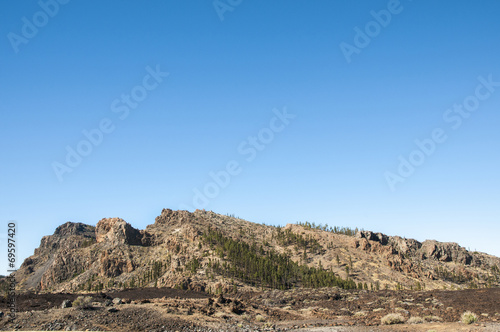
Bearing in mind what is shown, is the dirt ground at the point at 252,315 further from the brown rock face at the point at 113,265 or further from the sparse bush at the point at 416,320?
the brown rock face at the point at 113,265

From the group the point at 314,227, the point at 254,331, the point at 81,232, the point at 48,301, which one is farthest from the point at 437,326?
the point at 81,232

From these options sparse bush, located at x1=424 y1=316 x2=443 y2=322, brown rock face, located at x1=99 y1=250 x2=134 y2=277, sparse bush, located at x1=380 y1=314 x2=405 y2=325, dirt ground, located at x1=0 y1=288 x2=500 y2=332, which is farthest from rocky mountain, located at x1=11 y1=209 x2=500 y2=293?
sparse bush, located at x1=424 y1=316 x2=443 y2=322

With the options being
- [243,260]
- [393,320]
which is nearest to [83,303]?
[393,320]

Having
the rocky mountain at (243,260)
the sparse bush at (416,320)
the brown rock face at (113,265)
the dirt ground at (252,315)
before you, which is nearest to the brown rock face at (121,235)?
the rocky mountain at (243,260)

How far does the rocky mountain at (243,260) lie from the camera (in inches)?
3472

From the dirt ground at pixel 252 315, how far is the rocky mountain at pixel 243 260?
37.1 m

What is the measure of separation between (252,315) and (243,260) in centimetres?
5529

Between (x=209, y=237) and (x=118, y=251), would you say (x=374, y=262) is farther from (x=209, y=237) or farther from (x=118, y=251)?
(x=118, y=251)

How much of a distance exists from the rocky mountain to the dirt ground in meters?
37.1

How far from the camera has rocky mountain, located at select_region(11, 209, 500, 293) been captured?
289 feet

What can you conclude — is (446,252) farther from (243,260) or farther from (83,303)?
(83,303)

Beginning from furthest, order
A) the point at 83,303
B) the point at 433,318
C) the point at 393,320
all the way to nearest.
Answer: the point at 83,303 → the point at 433,318 → the point at 393,320

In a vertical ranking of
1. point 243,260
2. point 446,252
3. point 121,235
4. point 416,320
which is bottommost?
point 446,252

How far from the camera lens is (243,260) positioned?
3688 inches
